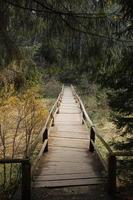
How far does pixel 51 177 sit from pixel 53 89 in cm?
2872

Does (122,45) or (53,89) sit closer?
(122,45)

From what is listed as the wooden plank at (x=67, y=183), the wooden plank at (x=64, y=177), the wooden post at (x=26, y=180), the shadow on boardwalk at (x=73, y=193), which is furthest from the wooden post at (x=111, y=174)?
the wooden post at (x=26, y=180)

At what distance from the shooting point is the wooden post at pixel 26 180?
571 cm

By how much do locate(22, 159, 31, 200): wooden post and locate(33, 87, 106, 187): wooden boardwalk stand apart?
861 mm

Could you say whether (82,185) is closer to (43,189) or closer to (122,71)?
(43,189)

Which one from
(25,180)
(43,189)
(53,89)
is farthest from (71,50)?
(53,89)

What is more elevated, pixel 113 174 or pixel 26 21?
pixel 26 21

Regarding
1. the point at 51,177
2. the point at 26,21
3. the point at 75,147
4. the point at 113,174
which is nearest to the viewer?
the point at 26,21

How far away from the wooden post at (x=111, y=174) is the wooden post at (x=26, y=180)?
143 cm

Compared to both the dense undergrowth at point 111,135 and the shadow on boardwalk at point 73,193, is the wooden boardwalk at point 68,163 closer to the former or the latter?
the shadow on boardwalk at point 73,193

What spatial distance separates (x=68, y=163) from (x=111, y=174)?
8.45 ft

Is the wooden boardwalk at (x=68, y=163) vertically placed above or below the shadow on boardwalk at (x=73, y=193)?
below

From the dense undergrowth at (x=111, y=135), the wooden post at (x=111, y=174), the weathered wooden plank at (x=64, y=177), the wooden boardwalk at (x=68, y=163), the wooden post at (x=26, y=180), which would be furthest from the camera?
the dense undergrowth at (x=111, y=135)

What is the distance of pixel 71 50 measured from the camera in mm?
5645
